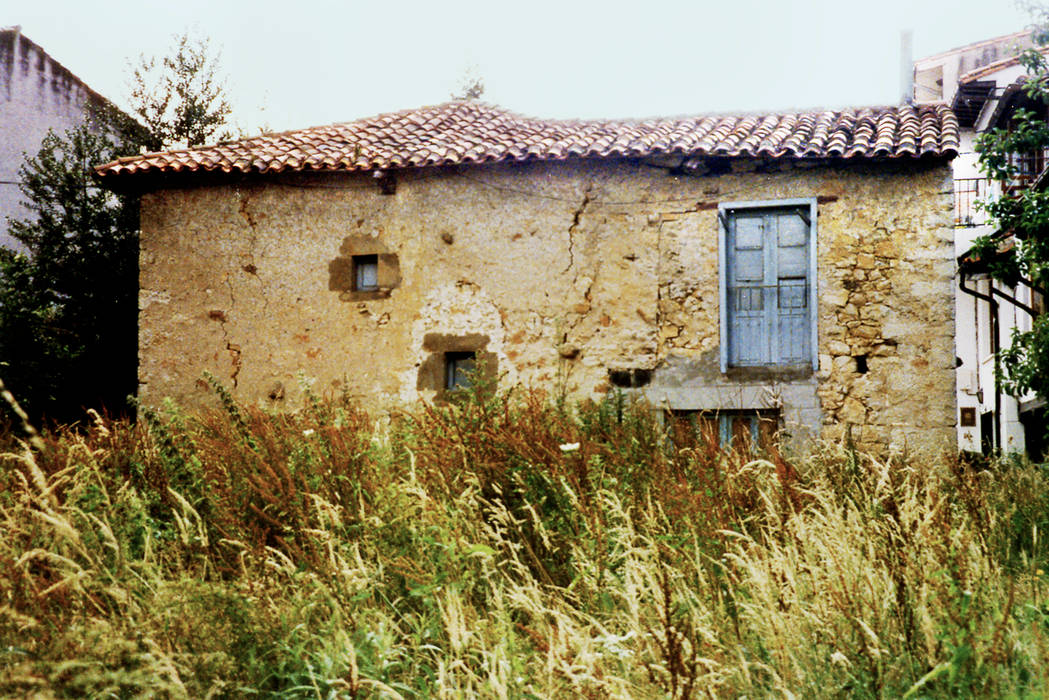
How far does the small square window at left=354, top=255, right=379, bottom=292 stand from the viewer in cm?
1023

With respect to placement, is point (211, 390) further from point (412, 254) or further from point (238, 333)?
point (412, 254)

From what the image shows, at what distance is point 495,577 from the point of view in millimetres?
3543

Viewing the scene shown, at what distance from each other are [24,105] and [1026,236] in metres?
14.0

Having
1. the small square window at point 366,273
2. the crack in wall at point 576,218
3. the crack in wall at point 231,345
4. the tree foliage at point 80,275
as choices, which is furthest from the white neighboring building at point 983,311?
the tree foliage at point 80,275

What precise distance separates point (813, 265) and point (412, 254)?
4250 mm

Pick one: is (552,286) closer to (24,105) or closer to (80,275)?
(80,275)

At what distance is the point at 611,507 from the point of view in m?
4.00

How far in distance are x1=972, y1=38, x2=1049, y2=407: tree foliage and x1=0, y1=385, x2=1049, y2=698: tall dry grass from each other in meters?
1.82

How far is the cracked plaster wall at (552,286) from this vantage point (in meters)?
9.25

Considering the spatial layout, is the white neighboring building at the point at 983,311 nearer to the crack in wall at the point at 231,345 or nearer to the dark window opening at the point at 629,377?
the dark window opening at the point at 629,377

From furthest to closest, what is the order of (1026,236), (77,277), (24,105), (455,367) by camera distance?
(24,105) < (77,277) < (455,367) < (1026,236)

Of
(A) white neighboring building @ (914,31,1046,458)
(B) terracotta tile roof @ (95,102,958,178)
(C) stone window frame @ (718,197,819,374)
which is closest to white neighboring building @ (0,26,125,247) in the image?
(B) terracotta tile roof @ (95,102,958,178)

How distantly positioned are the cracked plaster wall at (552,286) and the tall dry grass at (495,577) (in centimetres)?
420

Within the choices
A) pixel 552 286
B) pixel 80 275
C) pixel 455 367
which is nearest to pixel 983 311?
pixel 552 286
